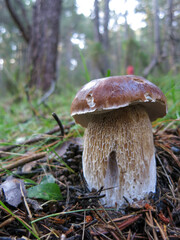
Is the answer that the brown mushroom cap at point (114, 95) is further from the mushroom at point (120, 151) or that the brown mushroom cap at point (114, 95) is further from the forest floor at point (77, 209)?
the forest floor at point (77, 209)

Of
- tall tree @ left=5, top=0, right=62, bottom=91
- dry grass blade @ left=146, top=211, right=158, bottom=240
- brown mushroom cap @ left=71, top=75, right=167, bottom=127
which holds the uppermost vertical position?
tall tree @ left=5, top=0, right=62, bottom=91

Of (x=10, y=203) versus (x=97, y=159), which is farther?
(x=97, y=159)

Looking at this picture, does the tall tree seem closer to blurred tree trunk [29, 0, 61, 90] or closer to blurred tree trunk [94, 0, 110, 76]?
blurred tree trunk [29, 0, 61, 90]

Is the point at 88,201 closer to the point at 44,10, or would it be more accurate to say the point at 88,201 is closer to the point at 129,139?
the point at 129,139

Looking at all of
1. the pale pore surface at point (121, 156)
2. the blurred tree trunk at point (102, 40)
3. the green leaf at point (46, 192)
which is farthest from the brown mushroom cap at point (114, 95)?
the blurred tree trunk at point (102, 40)

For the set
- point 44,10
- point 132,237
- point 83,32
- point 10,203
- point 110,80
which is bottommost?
point 132,237

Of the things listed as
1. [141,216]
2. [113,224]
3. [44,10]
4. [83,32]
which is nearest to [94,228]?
[113,224]

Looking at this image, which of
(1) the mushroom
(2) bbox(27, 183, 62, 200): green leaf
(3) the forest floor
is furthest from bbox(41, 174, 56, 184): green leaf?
(1) the mushroom

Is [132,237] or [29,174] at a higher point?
[29,174]
